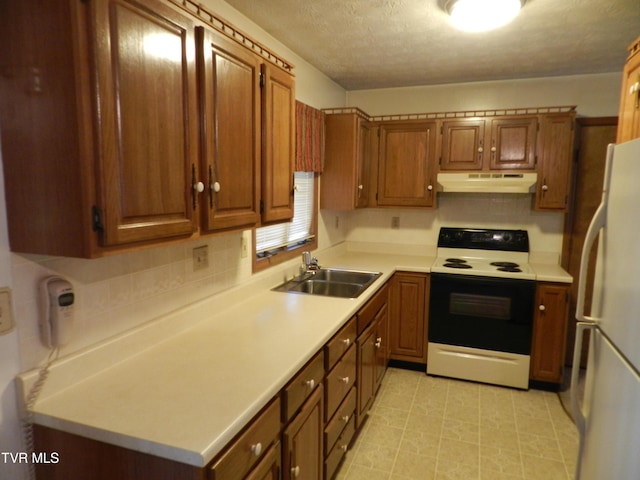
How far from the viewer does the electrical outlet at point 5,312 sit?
112 cm

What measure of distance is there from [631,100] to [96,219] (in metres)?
2.08

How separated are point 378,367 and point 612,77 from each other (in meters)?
2.93

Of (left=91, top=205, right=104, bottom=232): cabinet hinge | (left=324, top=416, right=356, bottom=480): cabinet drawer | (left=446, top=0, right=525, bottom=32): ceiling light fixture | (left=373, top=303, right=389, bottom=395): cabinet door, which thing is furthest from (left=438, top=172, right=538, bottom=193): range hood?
(left=91, top=205, right=104, bottom=232): cabinet hinge

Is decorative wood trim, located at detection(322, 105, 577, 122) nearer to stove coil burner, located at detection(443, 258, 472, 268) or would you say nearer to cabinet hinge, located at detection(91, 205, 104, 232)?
stove coil burner, located at detection(443, 258, 472, 268)

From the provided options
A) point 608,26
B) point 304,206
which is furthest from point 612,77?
point 304,206

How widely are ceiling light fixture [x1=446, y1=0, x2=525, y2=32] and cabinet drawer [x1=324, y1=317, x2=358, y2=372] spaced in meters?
1.67

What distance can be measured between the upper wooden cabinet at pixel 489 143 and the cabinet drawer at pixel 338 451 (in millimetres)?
2204

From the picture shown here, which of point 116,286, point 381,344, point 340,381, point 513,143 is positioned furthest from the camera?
point 513,143

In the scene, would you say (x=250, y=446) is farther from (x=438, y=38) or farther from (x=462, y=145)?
(x=462, y=145)

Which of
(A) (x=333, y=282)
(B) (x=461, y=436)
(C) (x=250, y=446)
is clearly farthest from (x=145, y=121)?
(B) (x=461, y=436)

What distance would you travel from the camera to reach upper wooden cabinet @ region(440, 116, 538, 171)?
10.5ft

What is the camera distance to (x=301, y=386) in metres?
1.58

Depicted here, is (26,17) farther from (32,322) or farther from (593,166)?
(593,166)

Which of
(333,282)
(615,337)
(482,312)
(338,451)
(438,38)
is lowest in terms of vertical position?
(338,451)
